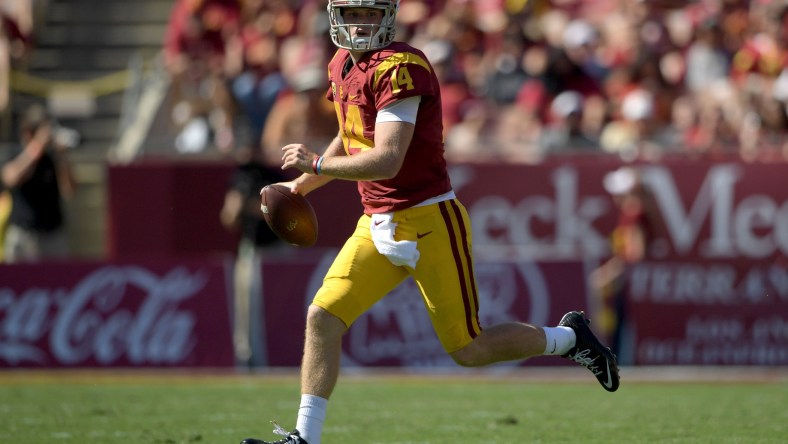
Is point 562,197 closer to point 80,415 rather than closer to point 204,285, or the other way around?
point 204,285

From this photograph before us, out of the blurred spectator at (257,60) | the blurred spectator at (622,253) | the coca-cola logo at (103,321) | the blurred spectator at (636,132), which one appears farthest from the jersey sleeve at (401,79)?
the blurred spectator at (257,60)

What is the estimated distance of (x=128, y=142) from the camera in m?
13.3

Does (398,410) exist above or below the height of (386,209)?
below

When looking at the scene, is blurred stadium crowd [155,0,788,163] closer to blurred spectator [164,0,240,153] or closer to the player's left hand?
blurred spectator [164,0,240,153]

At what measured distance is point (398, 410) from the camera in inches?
328

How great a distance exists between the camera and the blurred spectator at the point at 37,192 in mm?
12164

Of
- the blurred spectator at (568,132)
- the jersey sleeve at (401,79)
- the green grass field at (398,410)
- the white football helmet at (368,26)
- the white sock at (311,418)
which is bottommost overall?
the green grass field at (398,410)

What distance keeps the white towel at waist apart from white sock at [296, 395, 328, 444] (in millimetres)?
684

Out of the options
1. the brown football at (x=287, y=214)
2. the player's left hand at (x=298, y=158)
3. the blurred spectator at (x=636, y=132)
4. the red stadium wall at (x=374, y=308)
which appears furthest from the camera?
the blurred spectator at (x=636, y=132)

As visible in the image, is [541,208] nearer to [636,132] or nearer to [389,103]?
[636,132]

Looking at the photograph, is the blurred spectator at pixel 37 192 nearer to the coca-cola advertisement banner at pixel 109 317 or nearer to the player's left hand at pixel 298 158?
the coca-cola advertisement banner at pixel 109 317

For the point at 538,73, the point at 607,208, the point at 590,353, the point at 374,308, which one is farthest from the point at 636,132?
the point at 590,353

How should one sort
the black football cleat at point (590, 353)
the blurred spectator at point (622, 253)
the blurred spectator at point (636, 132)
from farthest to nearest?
1. the blurred spectator at point (636, 132)
2. the blurred spectator at point (622, 253)
3. the black football cleat at point (590, 353)

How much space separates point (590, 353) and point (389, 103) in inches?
64.9
